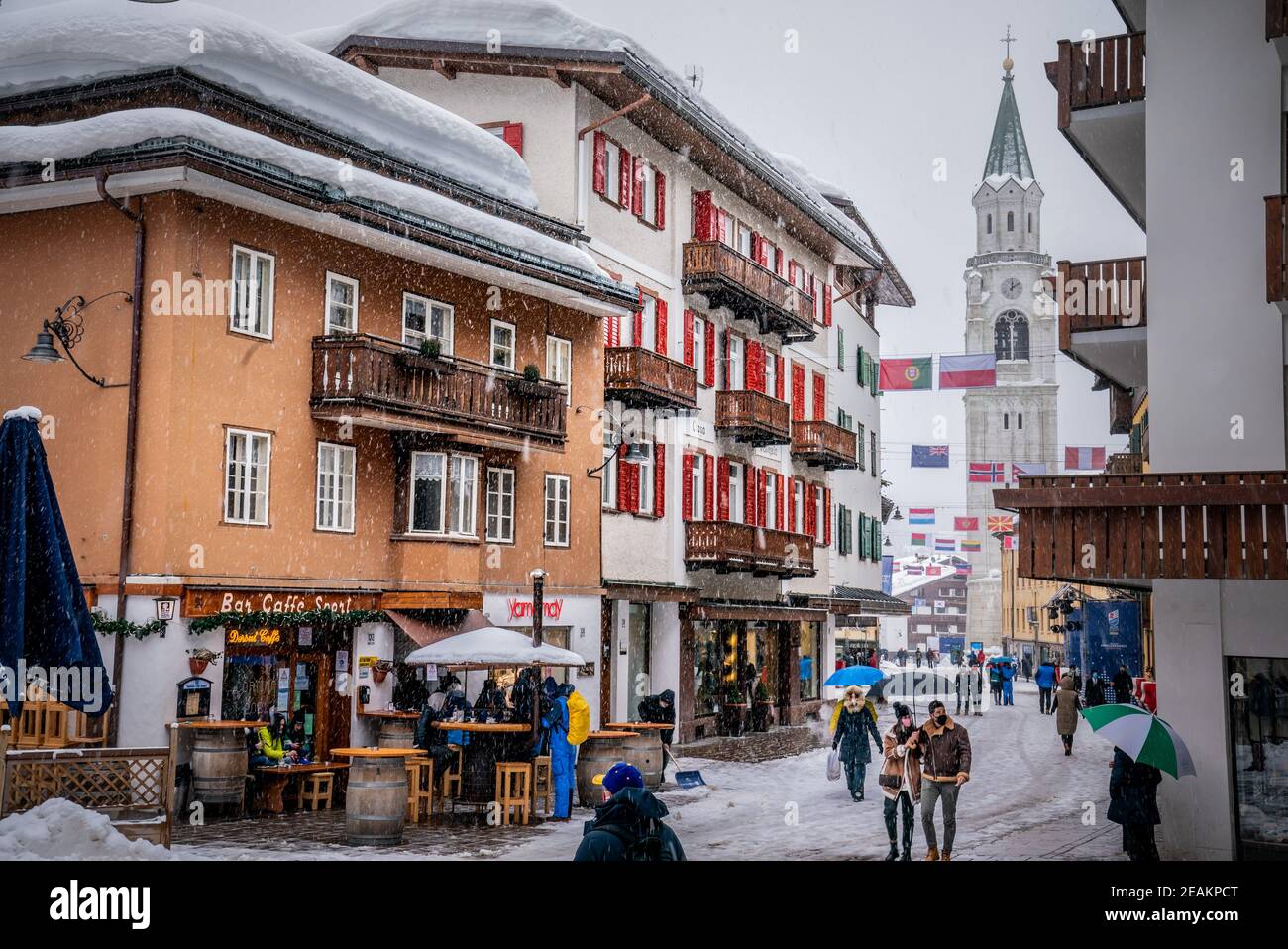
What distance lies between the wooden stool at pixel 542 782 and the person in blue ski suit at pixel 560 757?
0.31ft

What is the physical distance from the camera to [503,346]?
2683 centimetres

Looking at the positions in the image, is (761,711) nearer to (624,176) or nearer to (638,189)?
(638,189)

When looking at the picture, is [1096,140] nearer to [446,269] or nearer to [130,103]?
[446,269]

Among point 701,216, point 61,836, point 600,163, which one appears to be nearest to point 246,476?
point 61,836

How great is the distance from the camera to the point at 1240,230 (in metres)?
17.0

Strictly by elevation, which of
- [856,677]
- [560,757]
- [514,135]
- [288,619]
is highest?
[514,135]

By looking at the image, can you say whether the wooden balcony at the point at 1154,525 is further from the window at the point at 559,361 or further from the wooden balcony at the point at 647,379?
the wooden balcony at the point at 647,379

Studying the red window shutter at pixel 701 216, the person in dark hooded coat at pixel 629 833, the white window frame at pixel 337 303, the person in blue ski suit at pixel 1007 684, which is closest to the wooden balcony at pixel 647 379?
the red window shutter at pixel 701 216

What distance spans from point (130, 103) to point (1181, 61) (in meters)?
14.9

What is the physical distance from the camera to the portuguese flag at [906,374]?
53281mm

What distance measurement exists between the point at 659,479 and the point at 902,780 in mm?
18016

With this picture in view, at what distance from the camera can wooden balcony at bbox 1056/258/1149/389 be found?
19.6 m

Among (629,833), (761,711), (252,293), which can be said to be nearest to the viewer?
(629,833)
